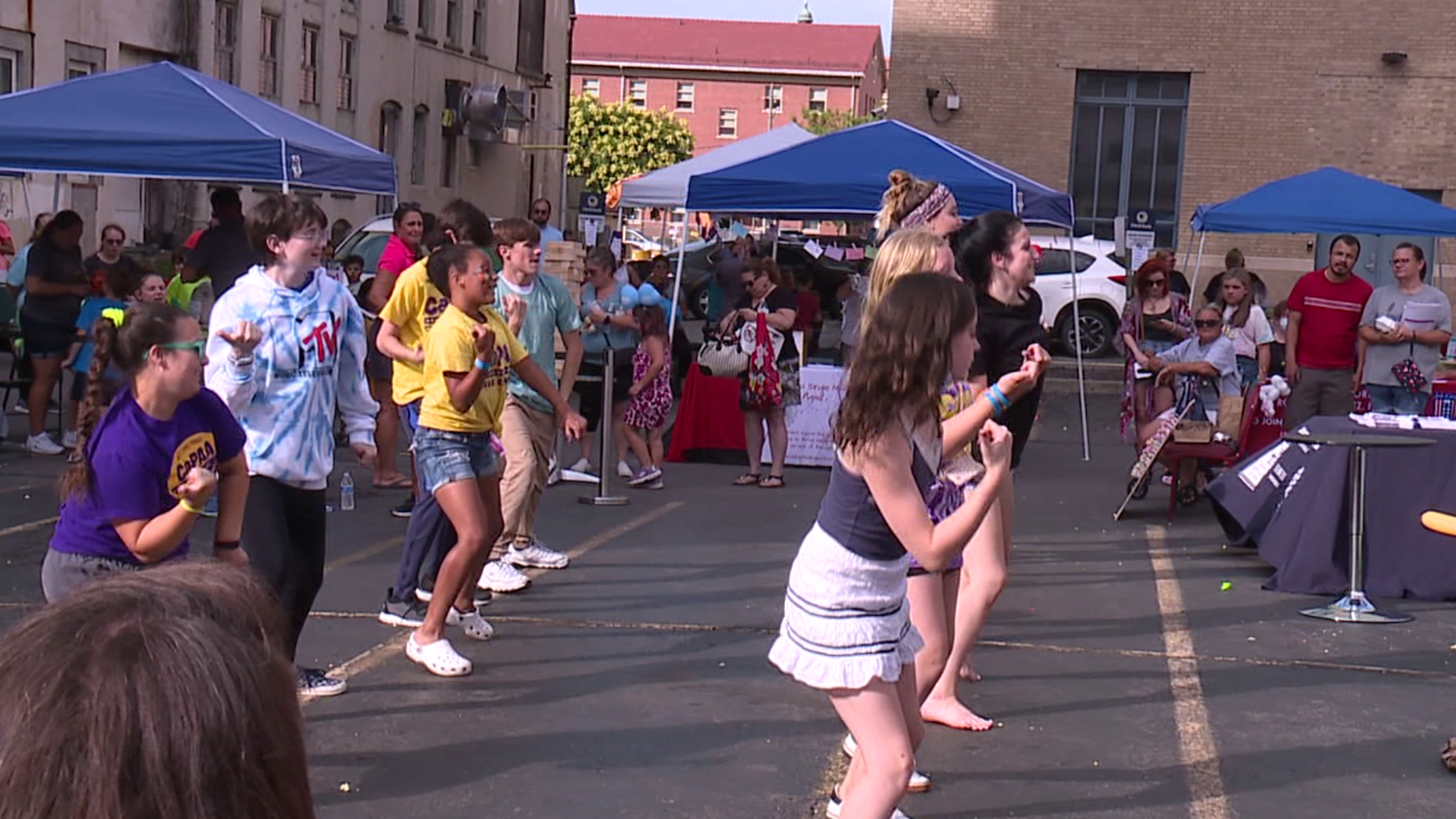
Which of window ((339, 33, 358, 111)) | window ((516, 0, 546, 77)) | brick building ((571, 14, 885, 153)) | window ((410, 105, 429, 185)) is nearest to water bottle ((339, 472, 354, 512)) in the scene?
window ((339, 33, 358, 111))

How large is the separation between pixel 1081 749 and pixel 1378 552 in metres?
3.81

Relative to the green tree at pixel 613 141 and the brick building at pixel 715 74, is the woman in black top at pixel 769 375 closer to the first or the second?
the green tree at pixel 613 141

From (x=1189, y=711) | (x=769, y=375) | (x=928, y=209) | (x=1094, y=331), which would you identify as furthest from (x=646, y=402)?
(x=1094, y=331)

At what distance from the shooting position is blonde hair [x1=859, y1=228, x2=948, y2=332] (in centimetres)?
516

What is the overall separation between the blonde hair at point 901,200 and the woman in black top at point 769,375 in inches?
233

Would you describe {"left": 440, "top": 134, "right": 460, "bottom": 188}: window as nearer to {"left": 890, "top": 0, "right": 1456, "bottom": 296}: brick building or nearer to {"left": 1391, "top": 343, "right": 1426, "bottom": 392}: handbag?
{"left": 890, "top": 0, "right": 1456, "bottom": 296}: brick building

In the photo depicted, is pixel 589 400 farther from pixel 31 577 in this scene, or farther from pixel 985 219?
pixel 985 219

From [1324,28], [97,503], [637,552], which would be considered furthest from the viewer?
[1324,28]

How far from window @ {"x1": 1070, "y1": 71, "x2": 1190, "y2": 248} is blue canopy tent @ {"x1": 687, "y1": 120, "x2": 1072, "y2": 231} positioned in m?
10.6

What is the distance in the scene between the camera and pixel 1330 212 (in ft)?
51.0

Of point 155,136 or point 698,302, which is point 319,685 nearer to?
point 155,136

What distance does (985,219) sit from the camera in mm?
5977

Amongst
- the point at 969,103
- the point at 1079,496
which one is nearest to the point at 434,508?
the point at 1079,496

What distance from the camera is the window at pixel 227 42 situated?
29.1m
